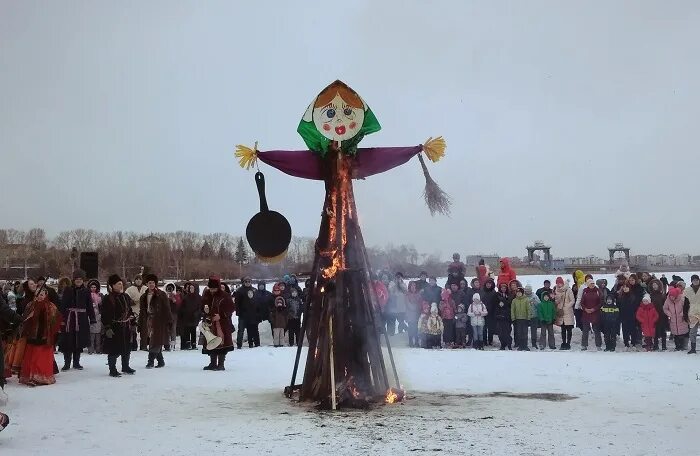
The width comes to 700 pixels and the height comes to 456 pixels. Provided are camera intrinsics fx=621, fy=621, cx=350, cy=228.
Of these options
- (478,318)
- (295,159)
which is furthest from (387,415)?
(478,318)

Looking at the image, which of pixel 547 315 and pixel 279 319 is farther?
pixel 279 319

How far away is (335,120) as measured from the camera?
7770 mm

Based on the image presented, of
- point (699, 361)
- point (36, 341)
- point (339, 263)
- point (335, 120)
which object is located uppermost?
point (335, 120)

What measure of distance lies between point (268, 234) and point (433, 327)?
7899 mm

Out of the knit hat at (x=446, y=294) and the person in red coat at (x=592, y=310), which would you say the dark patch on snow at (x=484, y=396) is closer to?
the knit hat at (x=446, y=294)

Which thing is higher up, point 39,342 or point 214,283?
point 214,283

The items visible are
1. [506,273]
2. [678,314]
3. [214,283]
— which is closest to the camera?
[214,283]

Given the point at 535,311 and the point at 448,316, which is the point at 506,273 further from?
the point at 448,316

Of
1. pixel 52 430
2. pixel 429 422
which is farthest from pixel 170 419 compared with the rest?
pixel 429 422

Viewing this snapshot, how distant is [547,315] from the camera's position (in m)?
14.6

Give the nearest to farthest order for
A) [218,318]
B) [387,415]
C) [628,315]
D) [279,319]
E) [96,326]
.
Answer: [387,415]
[218,318]
[628,315]
[96,326]
[279,319]

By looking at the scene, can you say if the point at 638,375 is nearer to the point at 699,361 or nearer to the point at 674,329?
the point at 699,361

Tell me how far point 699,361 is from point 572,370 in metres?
2.90

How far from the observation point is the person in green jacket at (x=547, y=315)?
47.9 feet
